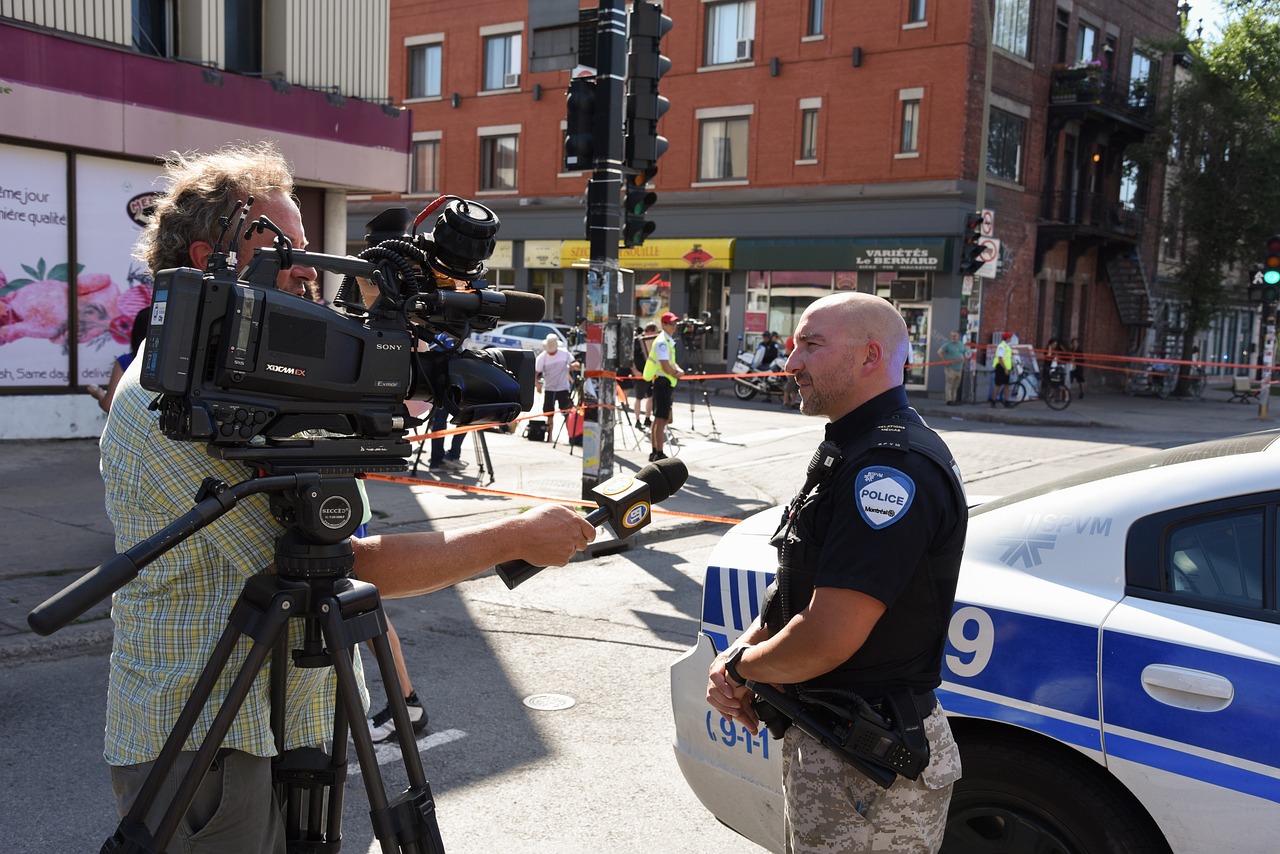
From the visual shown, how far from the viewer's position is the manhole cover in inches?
207

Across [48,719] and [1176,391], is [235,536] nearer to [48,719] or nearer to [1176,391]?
[48,719]

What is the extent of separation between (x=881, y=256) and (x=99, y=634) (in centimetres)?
2517

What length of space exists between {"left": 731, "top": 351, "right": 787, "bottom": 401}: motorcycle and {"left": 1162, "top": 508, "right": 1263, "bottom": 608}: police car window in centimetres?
2227

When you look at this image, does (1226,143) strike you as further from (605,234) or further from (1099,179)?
(605,234)

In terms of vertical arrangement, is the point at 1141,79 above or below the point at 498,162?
above

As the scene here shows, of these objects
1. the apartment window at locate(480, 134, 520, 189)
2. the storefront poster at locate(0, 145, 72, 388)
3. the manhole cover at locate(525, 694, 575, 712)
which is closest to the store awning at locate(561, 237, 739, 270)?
the apartment window at locate(480, 134, 520, 189)

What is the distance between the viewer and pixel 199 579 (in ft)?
6.31

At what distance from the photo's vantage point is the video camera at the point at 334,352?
1665 mm

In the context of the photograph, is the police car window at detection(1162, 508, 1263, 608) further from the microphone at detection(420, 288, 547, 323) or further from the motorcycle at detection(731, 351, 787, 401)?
the motorcycle at detection(731, 351, 787, 401)

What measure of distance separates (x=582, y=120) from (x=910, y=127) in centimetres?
2089

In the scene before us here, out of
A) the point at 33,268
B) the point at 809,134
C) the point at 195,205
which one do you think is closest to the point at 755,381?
the point at 809,134

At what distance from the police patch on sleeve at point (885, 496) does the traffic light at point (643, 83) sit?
8046 mm

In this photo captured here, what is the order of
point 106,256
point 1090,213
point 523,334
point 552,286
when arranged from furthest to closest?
point 552,286 < point 1090,213 < point 523,334 < point 106,256

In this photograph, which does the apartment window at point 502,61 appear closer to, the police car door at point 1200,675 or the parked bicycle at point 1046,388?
the parked bicycle at point 1046,388
